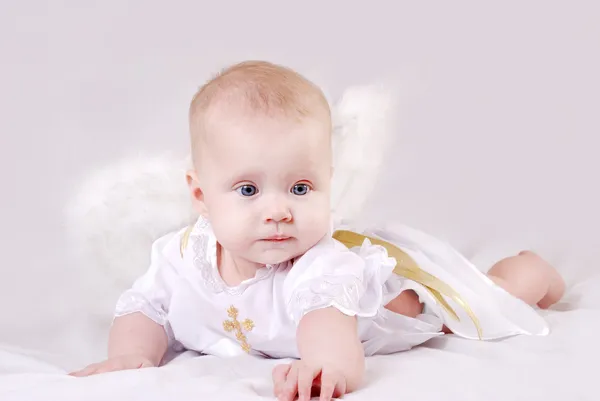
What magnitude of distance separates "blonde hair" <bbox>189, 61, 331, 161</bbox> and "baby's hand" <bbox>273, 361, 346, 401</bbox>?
0.41 meters

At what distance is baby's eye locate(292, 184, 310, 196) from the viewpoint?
1.65 meters

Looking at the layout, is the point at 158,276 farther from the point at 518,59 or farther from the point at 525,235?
the point at 518,59

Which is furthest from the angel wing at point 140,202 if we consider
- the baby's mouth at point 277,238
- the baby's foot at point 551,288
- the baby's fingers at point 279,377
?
the baby's fingers at point 279,377

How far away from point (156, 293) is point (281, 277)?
A: 0.91 ft

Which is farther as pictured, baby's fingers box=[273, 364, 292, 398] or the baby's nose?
the baby's nose

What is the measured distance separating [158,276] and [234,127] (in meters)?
0.43

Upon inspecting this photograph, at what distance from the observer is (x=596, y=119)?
2.94 metres

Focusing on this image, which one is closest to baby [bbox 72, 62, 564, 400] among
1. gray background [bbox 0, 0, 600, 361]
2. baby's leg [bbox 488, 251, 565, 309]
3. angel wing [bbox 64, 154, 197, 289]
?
baby's leg [bbox 488, 251, 565, 309]

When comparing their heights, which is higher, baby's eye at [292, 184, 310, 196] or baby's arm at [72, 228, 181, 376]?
baby's eye at [292, 184, 310, 196]

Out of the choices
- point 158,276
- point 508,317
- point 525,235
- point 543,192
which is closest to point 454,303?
point 508,317

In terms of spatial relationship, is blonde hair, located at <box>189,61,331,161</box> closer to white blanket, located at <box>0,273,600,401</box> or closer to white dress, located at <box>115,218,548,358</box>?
white dress, located at <box>115,218,548,358</box>

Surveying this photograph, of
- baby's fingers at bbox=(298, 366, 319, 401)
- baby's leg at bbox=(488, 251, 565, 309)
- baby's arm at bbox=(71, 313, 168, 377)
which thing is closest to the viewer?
baby's fingers at bbox=(298, 366, 319, 401)

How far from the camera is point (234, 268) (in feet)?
5.91

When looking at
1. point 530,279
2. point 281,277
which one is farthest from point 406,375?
point 530,279
